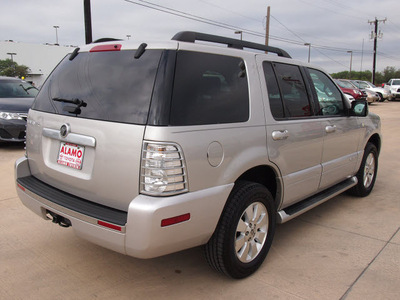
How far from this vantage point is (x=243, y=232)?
112 inches

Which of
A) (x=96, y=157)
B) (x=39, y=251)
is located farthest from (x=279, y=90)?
(x=39, y=251)

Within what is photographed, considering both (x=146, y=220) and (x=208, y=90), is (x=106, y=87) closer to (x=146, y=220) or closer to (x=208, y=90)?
(x=208, y=90)

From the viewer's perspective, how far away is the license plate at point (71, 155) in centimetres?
259

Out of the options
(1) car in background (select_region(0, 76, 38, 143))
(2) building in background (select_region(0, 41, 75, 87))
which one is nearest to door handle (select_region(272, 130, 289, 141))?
(1) car in background (select_region(0, 76, 38, 143))

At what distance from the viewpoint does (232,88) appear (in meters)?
2.81

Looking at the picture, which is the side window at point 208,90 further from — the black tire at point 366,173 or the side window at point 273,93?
the black tire at point 366,173

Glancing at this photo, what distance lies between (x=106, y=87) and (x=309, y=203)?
91.9 inches

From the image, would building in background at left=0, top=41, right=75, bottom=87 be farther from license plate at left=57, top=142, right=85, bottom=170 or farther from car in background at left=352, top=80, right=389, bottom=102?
license plate at left=57, top=142, right=85, bottom=170

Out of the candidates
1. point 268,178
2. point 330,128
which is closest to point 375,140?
point 330,128

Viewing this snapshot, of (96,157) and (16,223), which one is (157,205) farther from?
(16,223)

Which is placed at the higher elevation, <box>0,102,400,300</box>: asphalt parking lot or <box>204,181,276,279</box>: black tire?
<box>204,181,276,279</box>: black tire

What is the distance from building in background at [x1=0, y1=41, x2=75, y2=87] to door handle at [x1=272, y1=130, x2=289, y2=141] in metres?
70.8

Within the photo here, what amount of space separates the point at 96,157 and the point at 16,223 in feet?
6.96

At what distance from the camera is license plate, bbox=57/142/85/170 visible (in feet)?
8.48
